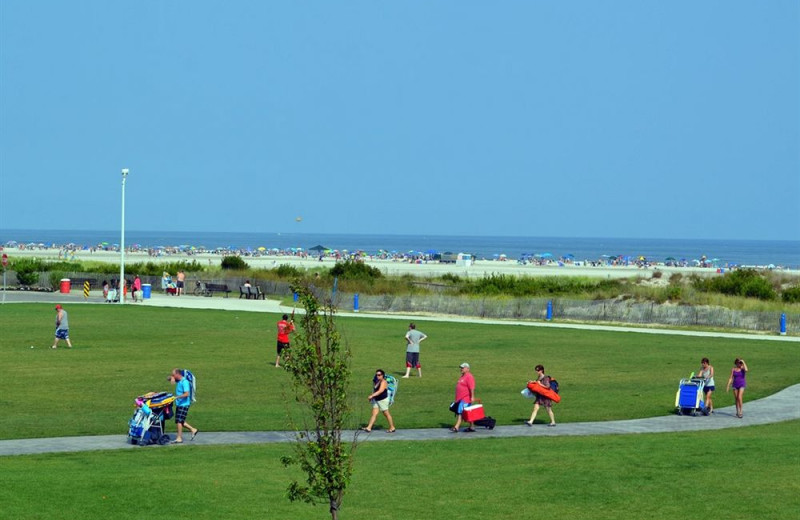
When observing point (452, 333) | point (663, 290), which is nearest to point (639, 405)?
point (452, 333)

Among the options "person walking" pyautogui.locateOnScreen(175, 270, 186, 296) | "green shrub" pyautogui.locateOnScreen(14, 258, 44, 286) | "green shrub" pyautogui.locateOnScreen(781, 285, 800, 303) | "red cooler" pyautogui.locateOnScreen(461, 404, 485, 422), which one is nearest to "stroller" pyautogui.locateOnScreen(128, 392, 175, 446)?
"red cooler" pyautogui.locateOnScreen(461, 404, 485, 422)

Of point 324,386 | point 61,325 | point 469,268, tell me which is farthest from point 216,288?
point 324,386

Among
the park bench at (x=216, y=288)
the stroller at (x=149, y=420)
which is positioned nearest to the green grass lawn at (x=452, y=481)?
the stroller at (x=149, y=420)

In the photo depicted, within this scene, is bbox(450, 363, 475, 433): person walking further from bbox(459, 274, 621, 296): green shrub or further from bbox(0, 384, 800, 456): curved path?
bbox(459, 274, 621, 296): green shrub

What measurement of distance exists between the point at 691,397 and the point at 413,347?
8.83m

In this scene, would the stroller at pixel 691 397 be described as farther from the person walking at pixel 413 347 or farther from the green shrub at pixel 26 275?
the green shrub at pixel 26 275

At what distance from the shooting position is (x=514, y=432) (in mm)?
23406

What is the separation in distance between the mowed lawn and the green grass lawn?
6.67 feet

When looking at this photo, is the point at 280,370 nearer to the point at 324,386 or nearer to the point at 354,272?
the point at 324,386

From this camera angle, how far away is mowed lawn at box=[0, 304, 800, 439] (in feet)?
83.0

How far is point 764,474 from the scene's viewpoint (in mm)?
18328

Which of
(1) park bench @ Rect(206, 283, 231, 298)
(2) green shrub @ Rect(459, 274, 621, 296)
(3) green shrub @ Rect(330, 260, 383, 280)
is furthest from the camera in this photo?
(3) green shrub @ Rect(330, 260, 383, 280)

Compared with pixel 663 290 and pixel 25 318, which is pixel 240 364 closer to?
pixel 25 318

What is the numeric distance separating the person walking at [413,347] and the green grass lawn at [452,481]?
9.92m
